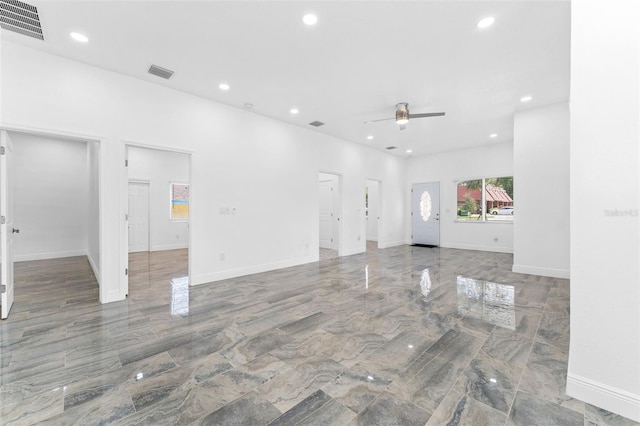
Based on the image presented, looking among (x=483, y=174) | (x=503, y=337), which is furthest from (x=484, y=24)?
(x=483, y=174)

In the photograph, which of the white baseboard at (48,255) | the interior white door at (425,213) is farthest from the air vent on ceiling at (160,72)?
the interior white door at (425,213)

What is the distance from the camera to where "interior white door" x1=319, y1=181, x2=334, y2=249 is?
8422 millimetres

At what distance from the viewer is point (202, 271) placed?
449 cm

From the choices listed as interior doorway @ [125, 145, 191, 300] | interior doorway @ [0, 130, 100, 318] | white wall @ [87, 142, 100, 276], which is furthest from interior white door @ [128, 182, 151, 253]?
white wall @ [87, 142, 100, 276]

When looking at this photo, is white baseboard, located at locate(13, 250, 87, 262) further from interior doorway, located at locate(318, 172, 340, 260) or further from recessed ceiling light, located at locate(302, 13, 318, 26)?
recessed ceiling light, located at locate(302, 13, 318, 26)

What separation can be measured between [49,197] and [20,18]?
5.78 m

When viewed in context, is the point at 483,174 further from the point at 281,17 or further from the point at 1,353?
the point at 1,353

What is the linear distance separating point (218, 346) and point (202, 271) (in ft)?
7.51

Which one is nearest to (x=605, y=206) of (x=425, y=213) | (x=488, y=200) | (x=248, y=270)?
Answer: (x=248, y=270)

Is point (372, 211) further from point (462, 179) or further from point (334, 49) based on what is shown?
point (334, 49)

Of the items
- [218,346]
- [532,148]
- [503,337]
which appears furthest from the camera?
[532,148]

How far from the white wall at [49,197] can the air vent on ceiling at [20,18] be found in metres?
5.12

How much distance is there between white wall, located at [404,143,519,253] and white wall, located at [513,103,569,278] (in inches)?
107

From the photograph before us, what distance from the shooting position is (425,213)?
30.3 feet
